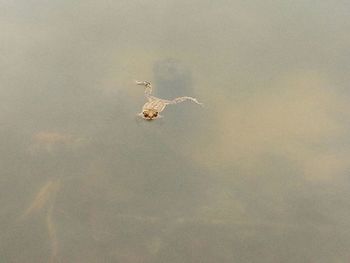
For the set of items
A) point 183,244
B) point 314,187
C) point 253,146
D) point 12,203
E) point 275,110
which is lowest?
point 183,244

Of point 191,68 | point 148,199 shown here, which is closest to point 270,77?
point 191,68

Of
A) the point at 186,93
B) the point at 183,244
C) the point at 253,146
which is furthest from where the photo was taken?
the point at 186,93

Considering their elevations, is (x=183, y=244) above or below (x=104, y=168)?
below

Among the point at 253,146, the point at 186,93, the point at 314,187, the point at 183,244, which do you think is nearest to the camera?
the point at 183,244

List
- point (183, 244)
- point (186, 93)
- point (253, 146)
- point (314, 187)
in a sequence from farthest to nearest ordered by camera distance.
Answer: point (186, 93) → point (253, 146) → point (314, 187) → point (183, 244)

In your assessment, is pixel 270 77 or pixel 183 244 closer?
pixel 183 244

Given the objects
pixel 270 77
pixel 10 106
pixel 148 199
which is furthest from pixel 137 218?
pixel 270 77

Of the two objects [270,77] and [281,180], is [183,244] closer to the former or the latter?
[281,180]

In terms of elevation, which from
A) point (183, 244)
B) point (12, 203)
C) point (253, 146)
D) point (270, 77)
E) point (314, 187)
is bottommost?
point (183, 244)

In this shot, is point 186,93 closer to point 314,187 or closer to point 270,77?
point 270,77
